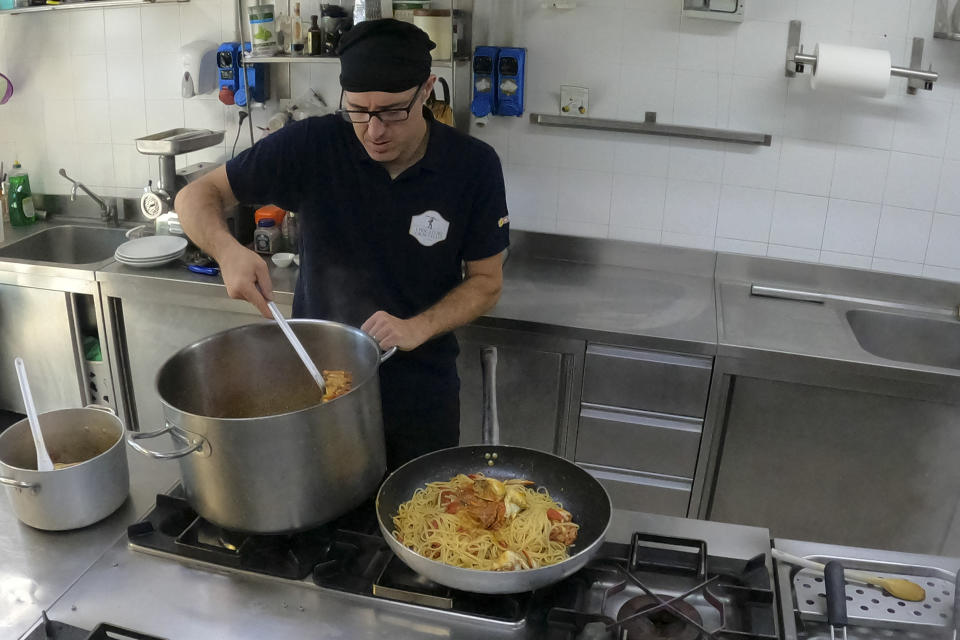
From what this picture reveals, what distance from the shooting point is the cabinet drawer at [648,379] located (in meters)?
2.46

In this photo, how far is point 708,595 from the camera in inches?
46.9

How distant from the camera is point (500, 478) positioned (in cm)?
143

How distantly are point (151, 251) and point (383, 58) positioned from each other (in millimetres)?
1655

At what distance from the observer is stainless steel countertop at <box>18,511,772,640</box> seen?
115 cm

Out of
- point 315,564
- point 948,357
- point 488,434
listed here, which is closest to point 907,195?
point 948,357

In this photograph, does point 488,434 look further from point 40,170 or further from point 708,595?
point 40,170

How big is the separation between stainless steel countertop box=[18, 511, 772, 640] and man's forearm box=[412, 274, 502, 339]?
0.64m

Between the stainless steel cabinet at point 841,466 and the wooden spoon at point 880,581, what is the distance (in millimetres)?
1183

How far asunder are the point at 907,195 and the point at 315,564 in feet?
7.63

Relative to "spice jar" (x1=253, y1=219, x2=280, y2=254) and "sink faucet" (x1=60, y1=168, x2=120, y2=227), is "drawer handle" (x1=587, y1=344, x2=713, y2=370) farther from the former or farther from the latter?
"sink faucet" (x1=60, y1=168, x2=120, y2=227)

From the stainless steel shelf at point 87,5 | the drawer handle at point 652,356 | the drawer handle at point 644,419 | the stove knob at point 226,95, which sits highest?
the stainless steel shelf at point 87,5

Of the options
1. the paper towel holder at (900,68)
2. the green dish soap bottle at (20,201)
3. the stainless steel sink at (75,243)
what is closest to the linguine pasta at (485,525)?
the paper towel holder at (900,68)

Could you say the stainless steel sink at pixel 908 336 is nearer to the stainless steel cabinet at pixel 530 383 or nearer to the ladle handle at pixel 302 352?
the stainless steel cabinet at pixel 530 383

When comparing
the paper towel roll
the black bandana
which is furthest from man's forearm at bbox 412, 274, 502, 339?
the paper towel roll
